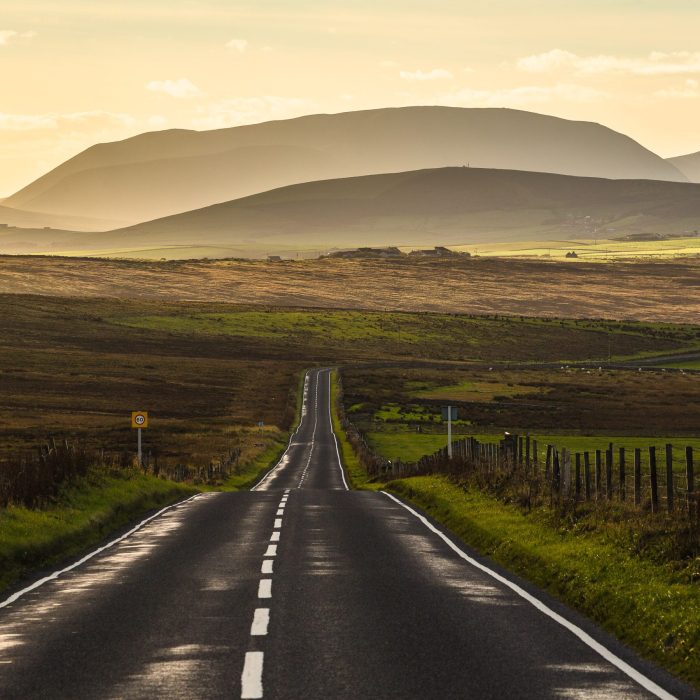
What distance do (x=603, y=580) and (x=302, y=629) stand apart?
573cm

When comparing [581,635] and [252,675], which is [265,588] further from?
[252,675]

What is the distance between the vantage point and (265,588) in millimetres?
19984

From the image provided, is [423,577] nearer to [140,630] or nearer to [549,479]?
[140,630]

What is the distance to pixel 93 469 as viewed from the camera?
128ft

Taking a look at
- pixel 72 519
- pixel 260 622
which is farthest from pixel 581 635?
pixel 72 519

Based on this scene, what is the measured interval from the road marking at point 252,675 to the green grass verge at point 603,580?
499 cm

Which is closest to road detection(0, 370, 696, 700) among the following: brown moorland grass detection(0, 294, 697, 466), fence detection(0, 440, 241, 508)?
fence detection(0, 440, 241, 508)

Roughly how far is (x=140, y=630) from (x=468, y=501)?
1890 centimetres

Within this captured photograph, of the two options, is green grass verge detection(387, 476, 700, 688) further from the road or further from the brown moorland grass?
the brown moorland grass

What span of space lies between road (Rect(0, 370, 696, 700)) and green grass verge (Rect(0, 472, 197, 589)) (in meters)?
1.08

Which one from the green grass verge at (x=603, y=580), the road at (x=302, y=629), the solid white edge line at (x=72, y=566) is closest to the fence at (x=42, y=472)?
the solid white edge line at (x=72, y=566)

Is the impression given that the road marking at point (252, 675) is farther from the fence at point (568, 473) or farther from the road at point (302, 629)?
the fence at point (568, 473)

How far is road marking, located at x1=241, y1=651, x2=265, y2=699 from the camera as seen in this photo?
12.6 m

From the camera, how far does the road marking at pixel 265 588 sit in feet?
63.2
